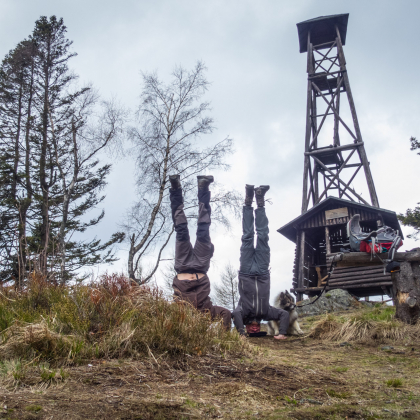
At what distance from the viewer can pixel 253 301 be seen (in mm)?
6848

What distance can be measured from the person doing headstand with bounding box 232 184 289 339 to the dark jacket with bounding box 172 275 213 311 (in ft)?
3.31

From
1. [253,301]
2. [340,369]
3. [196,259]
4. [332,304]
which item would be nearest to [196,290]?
[196,259]

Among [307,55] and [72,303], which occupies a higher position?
[307,55]

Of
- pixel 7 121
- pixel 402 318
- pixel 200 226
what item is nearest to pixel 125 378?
pixel 200 226

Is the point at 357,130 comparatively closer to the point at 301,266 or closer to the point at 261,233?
the point at 301,266

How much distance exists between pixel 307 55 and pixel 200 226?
16.8m

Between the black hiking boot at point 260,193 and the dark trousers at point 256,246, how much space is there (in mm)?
133

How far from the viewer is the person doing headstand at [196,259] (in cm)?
584

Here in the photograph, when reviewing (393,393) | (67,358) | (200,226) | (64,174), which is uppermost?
(64,174)

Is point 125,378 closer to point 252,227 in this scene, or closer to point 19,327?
point 19,327

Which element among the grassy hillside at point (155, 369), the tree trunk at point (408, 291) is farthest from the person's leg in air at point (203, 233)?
the tree trunk at point (408, 291)

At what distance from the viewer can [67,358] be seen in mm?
3396

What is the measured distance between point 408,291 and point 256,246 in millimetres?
2731

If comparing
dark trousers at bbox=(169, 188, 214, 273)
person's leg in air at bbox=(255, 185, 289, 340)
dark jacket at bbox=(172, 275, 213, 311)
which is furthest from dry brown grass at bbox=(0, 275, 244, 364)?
person's leg in air at bbox=(255, 185, 289, 340)
